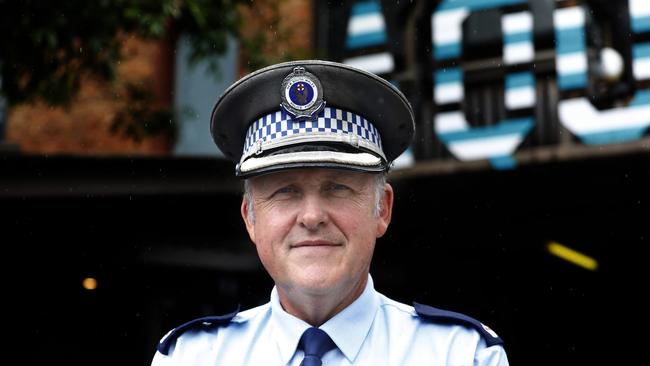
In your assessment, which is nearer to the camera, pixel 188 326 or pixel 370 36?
pixel 188 326

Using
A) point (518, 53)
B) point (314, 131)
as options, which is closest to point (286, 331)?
point (314, 131)

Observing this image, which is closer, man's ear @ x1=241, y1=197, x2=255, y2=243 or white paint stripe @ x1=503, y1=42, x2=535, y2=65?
man's ear @ x1=241, y1=197, x2=255, y2=243

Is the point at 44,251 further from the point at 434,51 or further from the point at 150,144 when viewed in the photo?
the point at 434,51

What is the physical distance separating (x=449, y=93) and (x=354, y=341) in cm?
429

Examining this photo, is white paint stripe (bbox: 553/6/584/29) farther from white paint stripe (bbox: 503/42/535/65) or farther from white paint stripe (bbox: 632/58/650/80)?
white paint stripe (bbox: 632/58/650/80)

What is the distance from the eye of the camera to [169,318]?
19.9 ft

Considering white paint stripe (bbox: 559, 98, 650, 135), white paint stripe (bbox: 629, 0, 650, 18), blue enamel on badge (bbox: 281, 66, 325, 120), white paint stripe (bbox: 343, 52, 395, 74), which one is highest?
white paint stripe (bbox: 629, 0, 650, 18)

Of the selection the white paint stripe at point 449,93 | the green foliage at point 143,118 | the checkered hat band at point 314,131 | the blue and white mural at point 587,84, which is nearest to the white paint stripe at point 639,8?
the blue and white mural at point 587,84

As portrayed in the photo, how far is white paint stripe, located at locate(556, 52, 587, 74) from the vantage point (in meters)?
5.73

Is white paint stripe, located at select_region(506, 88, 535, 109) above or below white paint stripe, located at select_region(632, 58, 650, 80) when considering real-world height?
below

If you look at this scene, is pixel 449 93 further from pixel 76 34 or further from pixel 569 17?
pixel 76 34

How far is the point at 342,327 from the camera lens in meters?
2.10

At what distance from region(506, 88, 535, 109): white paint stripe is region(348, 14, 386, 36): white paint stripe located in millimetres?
1113

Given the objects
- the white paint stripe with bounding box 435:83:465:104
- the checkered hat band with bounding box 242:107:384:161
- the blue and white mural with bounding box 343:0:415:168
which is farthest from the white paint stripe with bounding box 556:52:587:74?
the checkered hat band with bounding box 242:107:384:161
